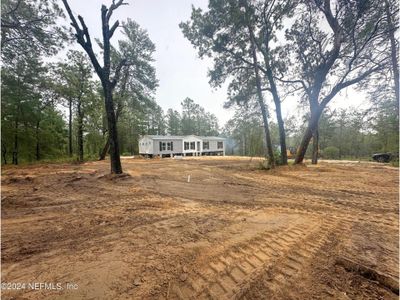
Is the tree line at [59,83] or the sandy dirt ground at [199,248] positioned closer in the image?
the sandy dirt ground at [199,248]

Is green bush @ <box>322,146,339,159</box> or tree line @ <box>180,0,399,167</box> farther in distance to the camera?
green bush @ <box>322,146,339,159</box>

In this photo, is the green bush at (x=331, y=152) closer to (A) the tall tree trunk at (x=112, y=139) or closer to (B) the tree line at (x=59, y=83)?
(B) the tree line at (x=59, y=83)

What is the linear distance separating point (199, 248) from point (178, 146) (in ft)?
90.1

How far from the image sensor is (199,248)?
8.52 ft

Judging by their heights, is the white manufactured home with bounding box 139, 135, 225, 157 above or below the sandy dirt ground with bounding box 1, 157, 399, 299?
above

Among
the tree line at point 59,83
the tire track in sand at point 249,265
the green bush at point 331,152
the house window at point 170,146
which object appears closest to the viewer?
the tire track in sand at point 249,265

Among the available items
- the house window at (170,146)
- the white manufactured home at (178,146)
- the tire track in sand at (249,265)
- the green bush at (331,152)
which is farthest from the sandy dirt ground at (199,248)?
the green bush at (331,152)

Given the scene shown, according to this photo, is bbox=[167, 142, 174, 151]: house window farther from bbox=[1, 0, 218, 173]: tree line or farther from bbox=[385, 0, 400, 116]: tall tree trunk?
bbox=[385, 0, 400, 116]: tall tree trunk

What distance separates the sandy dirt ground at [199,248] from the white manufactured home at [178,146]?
22.4 metres

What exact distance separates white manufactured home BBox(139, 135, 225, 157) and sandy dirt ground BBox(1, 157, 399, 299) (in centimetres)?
2237

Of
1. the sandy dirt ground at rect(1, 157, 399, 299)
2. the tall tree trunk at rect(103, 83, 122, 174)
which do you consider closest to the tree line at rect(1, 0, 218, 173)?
the tall tree trunk at rect(103, 83, 122, 174)

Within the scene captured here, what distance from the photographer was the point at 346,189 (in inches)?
251

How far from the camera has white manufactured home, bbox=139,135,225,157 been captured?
2731 cm

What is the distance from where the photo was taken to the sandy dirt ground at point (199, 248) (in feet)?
6.22
